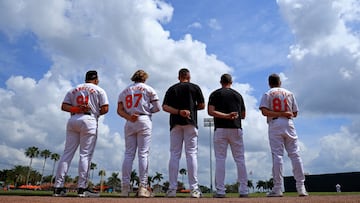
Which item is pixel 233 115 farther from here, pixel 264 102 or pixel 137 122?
pixel 137 122

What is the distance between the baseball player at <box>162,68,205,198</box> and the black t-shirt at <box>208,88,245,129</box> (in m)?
0.29

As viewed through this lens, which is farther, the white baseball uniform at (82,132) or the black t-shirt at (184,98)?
the black t-shirt at (184,98)

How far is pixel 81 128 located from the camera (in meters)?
5.35

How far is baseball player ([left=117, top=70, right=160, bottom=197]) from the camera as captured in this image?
17.8 feet

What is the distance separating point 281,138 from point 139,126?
2869 millimetres

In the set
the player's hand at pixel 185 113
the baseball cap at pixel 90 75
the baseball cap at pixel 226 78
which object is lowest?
the player's hand at pixel 185 113

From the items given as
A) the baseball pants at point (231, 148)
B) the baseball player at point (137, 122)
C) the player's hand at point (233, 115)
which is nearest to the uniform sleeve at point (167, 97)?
the baseball player at point (137, 122)

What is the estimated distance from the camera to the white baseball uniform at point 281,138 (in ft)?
18.6

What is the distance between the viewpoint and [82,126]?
5.34 meters

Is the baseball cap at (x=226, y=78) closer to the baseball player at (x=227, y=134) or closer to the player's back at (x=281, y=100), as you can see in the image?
the baseball player at (x=227, y=134)

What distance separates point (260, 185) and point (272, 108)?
160800 mm

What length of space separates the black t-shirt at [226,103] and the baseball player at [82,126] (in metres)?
2.24

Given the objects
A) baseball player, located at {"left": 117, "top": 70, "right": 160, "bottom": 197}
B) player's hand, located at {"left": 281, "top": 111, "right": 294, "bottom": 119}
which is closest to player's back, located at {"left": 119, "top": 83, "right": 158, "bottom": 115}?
baseball player, located at {"left": 117, "top": 70, "right": 160, "bottom": 197}

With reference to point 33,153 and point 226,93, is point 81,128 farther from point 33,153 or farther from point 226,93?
point 33,153
